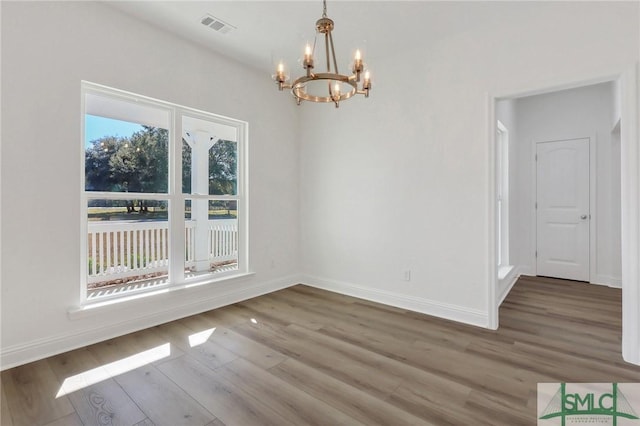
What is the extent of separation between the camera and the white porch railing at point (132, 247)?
9.59ft

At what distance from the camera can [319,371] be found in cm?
217

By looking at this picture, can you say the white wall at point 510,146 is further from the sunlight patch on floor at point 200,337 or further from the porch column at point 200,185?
the porch column at point 200,185

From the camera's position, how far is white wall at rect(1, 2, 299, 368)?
2.24m

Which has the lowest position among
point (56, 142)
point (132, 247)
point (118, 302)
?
point (118, 302)

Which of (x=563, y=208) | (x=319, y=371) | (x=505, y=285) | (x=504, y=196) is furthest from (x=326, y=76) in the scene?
(x=563, y=208)

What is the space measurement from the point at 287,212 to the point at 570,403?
3.53 meters

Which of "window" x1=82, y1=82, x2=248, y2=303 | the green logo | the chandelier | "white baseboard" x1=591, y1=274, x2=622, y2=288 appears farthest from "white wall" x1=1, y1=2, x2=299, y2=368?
"white baseboard" x1=591, y1=274, x2=622, y2=288

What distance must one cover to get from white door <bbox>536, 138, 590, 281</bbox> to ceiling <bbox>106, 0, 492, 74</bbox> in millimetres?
3352

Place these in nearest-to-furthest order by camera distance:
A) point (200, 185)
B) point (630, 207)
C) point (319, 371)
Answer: point (319, 371) → point (630, 207) → point (200, 185)

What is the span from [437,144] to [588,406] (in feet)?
7.96

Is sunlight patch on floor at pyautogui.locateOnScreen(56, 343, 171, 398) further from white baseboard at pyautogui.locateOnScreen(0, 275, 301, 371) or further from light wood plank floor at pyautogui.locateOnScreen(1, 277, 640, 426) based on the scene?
white baseboard at pyautogui.locateOnScreen(0, 275, 301, 371)

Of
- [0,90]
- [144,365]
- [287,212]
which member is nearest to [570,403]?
[144,365]

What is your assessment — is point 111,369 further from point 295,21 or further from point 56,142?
point 295,21

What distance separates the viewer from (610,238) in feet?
14.9
